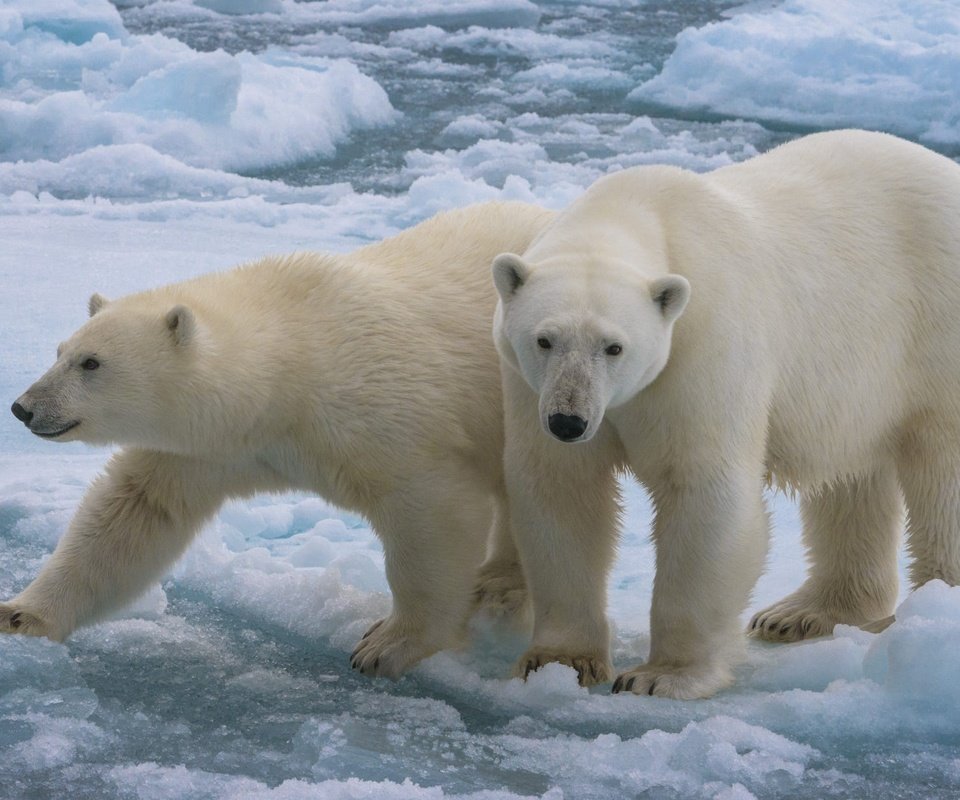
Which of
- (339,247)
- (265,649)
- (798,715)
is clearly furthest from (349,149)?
(798,715)

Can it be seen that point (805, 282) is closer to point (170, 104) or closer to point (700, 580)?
point (700, 580)

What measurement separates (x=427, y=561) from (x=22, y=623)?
1198 mm

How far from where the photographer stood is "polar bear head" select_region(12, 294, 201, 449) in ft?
12.6

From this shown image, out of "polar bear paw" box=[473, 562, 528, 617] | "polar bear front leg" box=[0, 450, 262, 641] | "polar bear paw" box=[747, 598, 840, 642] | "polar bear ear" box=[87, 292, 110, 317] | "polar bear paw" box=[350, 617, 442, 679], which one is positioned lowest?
"polar bear paw" box=[747, 598, 840, 642]

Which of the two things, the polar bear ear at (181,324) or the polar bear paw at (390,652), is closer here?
the polar bear ear at (181,324)

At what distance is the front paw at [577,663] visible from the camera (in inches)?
158

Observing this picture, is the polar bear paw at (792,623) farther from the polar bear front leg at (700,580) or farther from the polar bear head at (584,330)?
the polar bear head at (584,330)

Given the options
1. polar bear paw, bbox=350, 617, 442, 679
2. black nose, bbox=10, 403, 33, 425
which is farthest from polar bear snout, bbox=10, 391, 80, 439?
polar bear paw, bbox=350, 617, 442, 679

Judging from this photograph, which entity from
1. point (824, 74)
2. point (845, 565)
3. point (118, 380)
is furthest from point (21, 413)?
point (824, 74)

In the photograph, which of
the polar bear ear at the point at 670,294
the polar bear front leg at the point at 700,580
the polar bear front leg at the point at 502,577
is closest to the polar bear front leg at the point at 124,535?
the polar bear front leg at the point at 502,577

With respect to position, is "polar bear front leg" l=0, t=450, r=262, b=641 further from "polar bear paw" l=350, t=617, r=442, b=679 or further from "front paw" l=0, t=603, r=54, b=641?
"polar bear paw" l=350, t=617, r=442, b=679

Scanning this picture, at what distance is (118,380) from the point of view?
3.90 m

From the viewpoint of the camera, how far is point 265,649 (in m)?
4.33

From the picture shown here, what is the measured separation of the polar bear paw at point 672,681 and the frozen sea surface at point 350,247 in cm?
5
